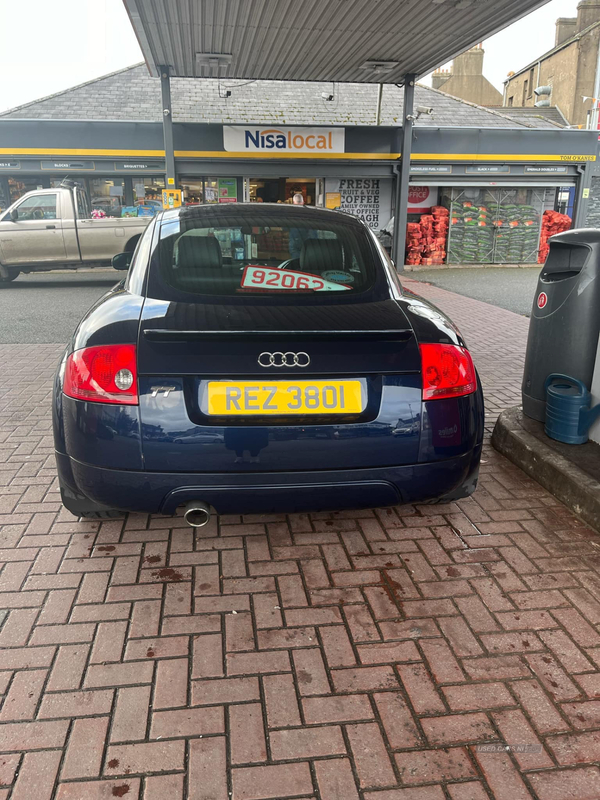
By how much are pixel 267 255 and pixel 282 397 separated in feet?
3.80

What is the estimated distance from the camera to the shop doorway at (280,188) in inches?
729

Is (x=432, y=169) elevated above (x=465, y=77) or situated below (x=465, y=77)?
below

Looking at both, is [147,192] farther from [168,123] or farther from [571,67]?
[571,67]

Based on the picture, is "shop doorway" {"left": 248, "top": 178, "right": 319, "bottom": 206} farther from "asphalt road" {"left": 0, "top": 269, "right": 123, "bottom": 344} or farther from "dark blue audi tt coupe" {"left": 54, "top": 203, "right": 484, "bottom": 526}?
"dark blue audi tt coupe" {"left": 54, "top": 203, "right": 484, "bottom": 526}

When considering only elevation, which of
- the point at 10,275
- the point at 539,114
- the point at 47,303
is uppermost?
the point at 539,114

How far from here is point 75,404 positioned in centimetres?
260

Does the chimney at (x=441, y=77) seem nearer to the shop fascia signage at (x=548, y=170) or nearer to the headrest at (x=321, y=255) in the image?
the shop fascia signage at (x=548, y=170)

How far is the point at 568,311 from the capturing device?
4156 mm

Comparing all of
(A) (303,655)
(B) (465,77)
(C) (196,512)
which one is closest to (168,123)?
(C) (196,512)

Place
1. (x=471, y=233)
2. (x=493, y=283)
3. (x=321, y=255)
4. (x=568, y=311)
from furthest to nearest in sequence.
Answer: (x=471, y=233) < (x=493, y=283) < (x=568, y=311) < (x=321, y=255)

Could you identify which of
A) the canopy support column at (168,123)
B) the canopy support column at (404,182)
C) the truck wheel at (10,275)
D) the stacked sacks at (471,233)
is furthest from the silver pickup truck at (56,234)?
the stacked sacks at (471,233)

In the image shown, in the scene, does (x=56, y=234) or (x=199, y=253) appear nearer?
(x=199, y=253)

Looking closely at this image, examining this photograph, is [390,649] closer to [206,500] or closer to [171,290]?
[206,500]

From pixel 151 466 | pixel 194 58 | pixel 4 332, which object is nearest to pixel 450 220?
pixel 194 58
